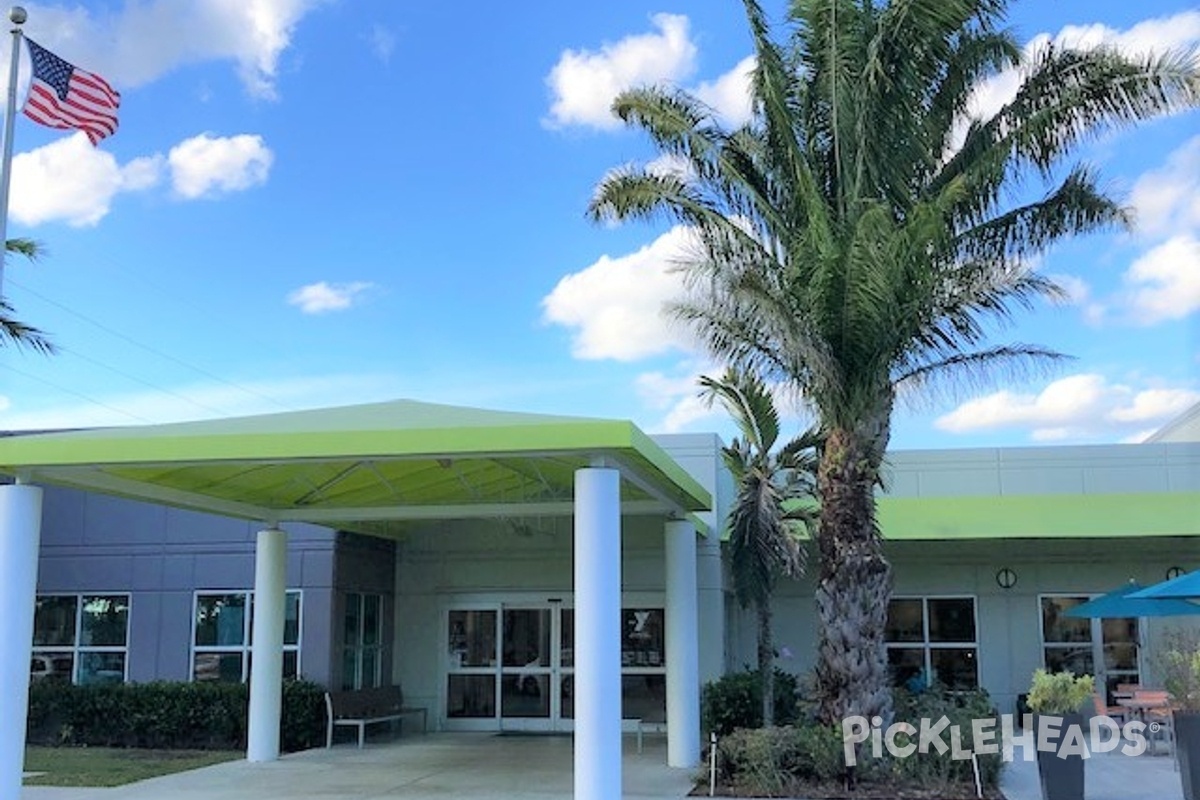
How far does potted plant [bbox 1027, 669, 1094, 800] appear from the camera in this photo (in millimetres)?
11242

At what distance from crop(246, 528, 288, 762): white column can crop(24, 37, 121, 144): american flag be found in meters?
6.95

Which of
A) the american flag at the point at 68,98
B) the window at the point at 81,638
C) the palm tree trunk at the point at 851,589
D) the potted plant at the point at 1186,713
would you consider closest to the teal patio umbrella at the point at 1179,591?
the potted plant at the point at 1186,713

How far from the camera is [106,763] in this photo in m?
15.5

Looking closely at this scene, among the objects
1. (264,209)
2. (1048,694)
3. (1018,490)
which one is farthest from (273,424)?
(1018,490)

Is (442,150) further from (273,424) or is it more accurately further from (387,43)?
(273,424)

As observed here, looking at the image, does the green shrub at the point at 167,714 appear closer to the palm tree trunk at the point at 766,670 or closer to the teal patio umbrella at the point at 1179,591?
the palm tree trunk at the point at 766,670

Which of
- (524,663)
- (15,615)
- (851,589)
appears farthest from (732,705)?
(15,615)

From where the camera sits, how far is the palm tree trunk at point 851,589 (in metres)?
12.6

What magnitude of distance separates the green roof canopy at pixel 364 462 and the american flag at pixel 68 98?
6.84 m

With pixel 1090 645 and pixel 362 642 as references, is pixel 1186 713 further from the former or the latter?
pixel 362 642

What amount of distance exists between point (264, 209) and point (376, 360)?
13.5 feet

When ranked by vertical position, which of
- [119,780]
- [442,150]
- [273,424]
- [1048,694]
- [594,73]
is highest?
[442,150]

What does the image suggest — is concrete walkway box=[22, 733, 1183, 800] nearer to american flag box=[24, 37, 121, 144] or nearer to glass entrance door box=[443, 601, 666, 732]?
glass entrance door box=[443, 601, 666, 732]

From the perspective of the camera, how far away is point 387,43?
65.0ft
